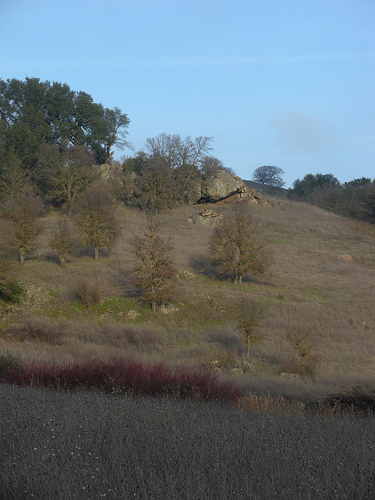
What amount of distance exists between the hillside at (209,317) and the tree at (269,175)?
→ 89342 millimetres

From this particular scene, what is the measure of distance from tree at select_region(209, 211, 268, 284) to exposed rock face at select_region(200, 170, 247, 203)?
36716mm

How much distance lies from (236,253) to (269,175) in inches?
4198

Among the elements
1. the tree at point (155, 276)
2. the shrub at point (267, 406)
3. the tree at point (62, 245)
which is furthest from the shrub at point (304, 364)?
the tree at point (62, 245)

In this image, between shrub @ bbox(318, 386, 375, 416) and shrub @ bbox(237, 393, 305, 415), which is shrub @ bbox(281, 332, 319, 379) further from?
shrub @ bbox(237, 393, 305, 415)

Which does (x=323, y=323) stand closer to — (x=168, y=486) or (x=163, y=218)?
(x=168, y=486)

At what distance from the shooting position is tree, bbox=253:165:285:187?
448 feet

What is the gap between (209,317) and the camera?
2772 cm

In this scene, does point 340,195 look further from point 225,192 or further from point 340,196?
point 225,192

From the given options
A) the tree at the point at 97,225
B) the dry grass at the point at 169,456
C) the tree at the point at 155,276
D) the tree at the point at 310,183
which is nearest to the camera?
the dry grass at the point at 169,456

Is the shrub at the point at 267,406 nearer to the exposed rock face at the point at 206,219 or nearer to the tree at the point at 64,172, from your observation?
the tree at the point at 64,172

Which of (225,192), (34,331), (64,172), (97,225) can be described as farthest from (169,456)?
(225,192)

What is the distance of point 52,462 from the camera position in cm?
385

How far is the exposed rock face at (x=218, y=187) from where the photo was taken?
7525cm

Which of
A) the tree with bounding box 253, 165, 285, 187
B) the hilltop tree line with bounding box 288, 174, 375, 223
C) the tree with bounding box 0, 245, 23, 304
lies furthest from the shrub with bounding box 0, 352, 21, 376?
the tree with bounding box 253, 165, 285, 187
